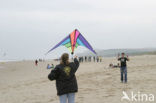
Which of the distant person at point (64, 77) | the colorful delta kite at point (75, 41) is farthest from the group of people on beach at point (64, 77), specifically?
the colorful delta kite at point (75, 41)

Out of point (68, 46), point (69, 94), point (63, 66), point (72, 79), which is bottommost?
point (69, 94)

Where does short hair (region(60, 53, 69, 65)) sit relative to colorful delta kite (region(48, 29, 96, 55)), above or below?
below

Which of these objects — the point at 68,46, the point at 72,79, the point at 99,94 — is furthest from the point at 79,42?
the point at 72,79

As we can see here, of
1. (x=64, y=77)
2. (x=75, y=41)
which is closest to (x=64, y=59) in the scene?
(x=64, y=77)

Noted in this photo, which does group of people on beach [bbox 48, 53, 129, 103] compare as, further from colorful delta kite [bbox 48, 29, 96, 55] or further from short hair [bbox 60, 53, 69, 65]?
→ colorful delta kite [bbox 48, 29, 96, 55]

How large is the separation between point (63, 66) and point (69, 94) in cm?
63

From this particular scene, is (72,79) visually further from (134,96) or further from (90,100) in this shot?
(134,96)

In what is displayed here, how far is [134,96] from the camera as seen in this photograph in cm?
625

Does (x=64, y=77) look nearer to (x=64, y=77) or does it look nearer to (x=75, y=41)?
(x=64, y=77)

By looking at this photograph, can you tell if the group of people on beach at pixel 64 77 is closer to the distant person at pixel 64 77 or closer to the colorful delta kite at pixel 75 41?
the distant person at pixel 64 77

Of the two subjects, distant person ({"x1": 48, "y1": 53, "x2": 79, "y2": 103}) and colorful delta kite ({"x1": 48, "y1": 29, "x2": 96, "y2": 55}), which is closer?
distant person ({"x1": 48, "y1": 53, "x2": 79, "y2": 103})

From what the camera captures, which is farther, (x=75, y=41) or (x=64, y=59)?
(x=75, y=41)

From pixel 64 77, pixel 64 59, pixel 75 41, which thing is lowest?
pixel 64 77

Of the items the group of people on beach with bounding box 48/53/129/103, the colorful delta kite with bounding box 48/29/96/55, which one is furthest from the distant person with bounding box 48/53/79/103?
the colorful delta kite with bounding box 48/29/96/55
